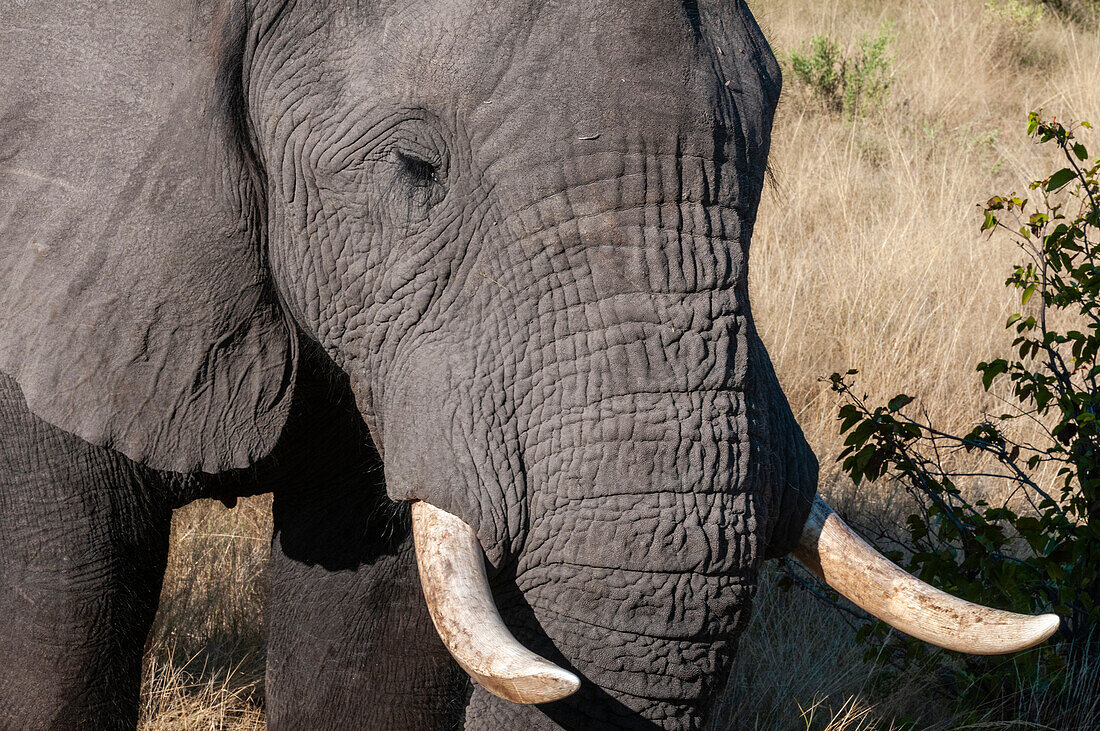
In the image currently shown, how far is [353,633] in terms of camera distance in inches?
137

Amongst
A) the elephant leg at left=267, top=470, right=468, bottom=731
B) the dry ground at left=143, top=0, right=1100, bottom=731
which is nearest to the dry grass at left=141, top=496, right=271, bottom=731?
the dry ground at left=143, top=0, right=1100, bottom=731

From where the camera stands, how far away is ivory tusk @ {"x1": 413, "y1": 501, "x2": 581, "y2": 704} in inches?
69.3

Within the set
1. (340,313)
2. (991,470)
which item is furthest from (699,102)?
(991,470)

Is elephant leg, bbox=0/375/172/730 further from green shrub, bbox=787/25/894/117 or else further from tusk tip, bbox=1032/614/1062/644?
green shrub, bbox=787/25/894/117

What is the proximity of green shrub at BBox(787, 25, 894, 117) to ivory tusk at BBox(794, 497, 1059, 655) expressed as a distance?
6741mm

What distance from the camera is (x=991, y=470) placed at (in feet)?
16.4

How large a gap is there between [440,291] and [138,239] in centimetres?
61

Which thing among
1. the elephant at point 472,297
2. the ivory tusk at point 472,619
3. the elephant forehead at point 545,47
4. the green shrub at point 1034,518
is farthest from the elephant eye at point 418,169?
the green shrub at point 1034,518

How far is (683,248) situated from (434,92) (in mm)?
486

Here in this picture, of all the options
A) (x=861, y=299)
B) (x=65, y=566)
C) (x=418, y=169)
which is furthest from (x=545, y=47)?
(x=861, y=299)

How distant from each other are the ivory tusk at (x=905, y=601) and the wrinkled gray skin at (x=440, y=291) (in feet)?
0.27

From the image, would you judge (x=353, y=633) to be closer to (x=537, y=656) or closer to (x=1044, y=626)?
(x=537, y=656)

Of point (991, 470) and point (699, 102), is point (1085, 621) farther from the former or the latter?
point (699, 102)

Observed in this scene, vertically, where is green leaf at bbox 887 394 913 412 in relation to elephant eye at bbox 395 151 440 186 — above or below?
below
